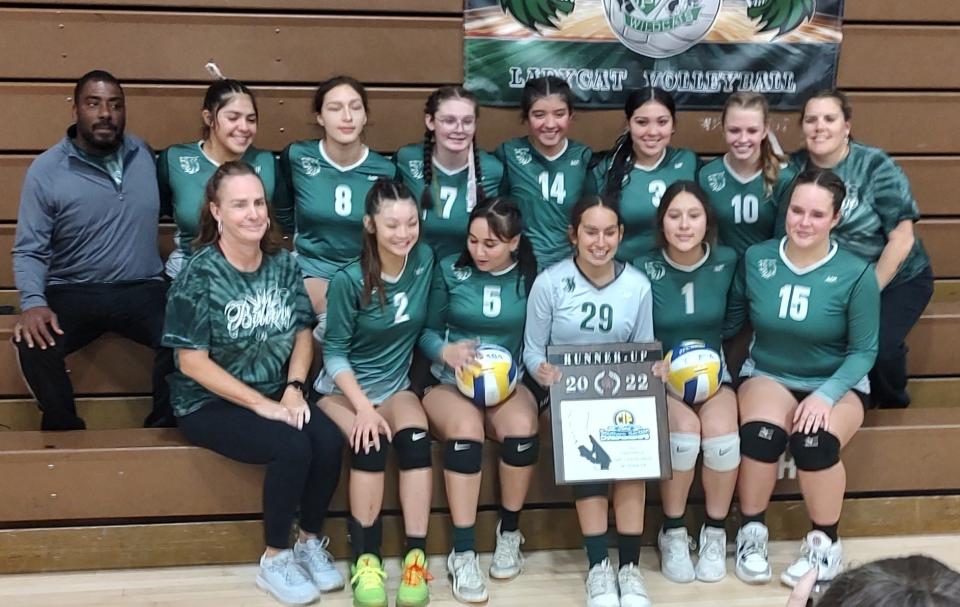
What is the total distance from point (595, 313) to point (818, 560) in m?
0.99

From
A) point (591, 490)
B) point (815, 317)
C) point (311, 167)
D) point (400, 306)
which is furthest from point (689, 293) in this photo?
point (311, 167)

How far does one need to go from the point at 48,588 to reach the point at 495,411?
4.65ft

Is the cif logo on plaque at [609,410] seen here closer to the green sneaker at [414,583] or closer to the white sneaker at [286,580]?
the green sneaker at [414,583]

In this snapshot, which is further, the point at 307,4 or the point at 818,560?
the point at 307,4

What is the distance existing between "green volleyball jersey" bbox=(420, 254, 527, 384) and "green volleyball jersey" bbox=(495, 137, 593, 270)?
1.42 ft

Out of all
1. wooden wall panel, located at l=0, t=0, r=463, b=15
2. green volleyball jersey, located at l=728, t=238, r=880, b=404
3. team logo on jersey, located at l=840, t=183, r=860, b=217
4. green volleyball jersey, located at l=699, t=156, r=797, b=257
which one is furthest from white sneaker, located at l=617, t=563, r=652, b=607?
wooden wall panel, located at l=0, t=0, r=463, b=15

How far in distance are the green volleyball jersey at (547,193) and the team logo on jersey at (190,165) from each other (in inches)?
42.6

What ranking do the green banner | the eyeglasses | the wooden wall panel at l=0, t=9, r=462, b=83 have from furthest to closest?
the green banner < the wooden wall panel at l=0, t=9, r=462, b=83 < the eyeglasses

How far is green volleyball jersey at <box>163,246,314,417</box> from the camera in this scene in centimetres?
272

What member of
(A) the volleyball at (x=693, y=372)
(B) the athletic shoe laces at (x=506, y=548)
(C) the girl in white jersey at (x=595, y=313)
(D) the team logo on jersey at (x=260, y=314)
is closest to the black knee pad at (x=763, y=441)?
(A) the volleyball at (x=693, y=372)

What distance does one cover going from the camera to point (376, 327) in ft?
9.48

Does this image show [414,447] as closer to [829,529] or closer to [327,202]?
[327,202]

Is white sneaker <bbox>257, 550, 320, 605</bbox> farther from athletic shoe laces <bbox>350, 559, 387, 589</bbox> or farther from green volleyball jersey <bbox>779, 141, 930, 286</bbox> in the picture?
green volleyball jersey <bbox>779, 141, 930, 286</bbox>

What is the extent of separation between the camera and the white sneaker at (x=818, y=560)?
2834 millimetres
